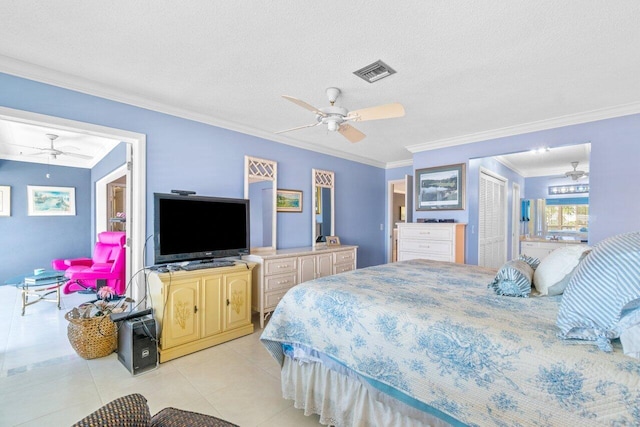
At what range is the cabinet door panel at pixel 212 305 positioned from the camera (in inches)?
111

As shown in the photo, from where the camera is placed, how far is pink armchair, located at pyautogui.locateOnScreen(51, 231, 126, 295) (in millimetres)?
4395

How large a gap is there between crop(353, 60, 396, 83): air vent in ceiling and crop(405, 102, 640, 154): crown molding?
240cm

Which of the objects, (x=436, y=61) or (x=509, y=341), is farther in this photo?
(x=436, y=61)

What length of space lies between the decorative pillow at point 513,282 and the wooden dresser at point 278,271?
2332 millimetres

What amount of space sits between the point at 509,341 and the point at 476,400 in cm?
27

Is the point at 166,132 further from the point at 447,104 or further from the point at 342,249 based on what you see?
the point at 447,104

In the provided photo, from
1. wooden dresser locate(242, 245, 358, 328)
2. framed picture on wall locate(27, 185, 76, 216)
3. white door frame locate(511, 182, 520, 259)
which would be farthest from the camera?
white door frame locate(511, 182, 520, 259)

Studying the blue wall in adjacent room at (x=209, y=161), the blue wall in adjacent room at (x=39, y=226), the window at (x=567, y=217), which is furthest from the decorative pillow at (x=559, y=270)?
the blue wall in adjacent room at (x=39, y=226)

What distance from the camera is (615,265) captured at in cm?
113

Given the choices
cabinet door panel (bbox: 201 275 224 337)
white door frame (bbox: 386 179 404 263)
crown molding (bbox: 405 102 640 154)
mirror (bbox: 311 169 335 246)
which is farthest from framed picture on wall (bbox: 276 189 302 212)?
white door frame (bbox: 386 179 404 263)

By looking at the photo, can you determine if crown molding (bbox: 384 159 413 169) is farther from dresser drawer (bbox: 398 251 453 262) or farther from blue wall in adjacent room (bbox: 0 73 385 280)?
dresser drawer (bbox: 398 251 453 262)

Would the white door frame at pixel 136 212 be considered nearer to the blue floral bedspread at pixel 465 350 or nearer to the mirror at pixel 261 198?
the mirror at pixel 261 198

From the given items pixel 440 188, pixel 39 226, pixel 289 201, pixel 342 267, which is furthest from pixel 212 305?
pixel 39 226

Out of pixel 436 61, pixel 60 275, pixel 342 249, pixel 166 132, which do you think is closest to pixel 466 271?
pixel 436 61
